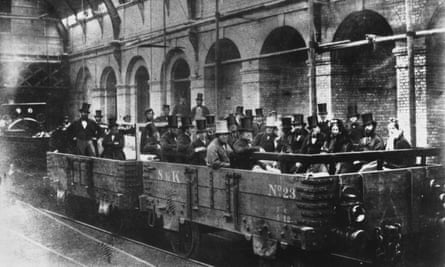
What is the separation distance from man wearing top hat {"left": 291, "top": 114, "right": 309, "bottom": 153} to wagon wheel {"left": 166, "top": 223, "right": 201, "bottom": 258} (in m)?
2.39

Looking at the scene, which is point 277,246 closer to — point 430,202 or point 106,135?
point 430,202

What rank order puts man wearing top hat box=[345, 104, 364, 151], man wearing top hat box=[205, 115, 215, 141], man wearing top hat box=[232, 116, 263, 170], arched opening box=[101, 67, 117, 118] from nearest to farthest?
1. man wearing top hat box=[232, 116, 263, 170]
2. man wearing top hat box=[205, 115, 215, 141]
3. man wearing top hat box=[345, 104, 364, 151]
4. arched opening box=[101, 67, 117, 118]

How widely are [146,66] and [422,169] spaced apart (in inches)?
783

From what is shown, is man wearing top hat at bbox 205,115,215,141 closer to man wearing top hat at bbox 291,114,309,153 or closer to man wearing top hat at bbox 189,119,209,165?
man wearing top hat at bbox 189,119,209,165

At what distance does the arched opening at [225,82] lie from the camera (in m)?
20.0

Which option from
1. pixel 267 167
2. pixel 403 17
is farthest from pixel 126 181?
pixel 403 17

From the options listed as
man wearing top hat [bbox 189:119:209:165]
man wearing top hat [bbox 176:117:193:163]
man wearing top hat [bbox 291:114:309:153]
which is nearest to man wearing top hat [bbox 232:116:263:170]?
man wearing top hat [bbox 189:119:209:165]

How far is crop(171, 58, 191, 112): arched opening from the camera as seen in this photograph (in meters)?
23.2

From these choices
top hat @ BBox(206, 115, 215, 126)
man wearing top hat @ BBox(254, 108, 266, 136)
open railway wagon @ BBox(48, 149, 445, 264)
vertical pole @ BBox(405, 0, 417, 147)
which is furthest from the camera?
vertical pole @ BBox(405, 0, 417, 147)

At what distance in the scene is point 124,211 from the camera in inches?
408

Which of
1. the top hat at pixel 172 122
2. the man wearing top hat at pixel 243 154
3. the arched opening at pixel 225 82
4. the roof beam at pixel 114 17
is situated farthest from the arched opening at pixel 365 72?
the roof beam at pixel 114 17

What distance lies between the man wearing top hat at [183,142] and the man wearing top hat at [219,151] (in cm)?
92

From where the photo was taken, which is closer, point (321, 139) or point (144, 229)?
point (321, 139)

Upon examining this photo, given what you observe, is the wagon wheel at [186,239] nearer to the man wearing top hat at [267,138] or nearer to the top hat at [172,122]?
the top hat at [172,122]
